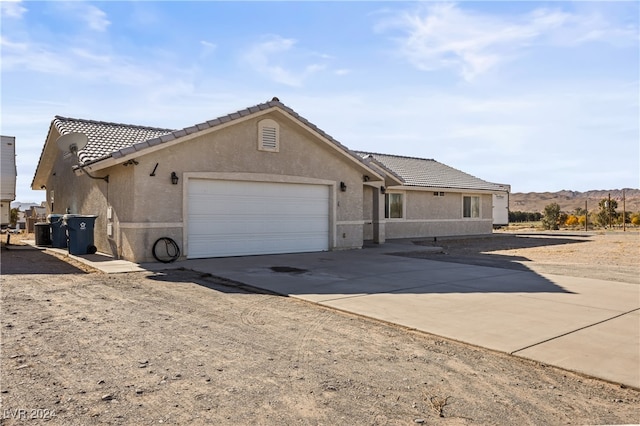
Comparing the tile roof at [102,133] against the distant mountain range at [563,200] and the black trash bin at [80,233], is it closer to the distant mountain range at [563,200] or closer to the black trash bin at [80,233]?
the black trash bin at [80,233]

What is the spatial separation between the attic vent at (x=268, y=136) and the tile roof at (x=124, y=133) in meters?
0.55

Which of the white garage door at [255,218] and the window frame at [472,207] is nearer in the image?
the white garage door at [255,218]

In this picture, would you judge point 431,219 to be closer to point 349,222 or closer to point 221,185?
point 349,222

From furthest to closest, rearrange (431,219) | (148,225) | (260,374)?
(431,219) < (148,225) < (260,374)

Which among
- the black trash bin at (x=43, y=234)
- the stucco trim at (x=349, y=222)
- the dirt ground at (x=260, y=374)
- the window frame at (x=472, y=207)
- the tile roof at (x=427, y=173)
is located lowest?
the dirt ground at (x=260, y=374)

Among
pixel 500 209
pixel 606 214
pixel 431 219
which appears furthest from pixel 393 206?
pixel 606 214

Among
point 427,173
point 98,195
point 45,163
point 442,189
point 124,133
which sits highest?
point 124,133

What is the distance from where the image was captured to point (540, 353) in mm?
5246

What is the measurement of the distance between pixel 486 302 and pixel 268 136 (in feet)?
29.9

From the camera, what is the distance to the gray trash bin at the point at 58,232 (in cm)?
1745

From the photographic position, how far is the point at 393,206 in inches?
920

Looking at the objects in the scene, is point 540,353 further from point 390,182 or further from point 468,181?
point 468,181

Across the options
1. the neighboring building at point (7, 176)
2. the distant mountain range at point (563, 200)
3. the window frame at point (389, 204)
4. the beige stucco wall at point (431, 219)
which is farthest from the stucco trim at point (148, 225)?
the distant mountain range at point (563, 200)

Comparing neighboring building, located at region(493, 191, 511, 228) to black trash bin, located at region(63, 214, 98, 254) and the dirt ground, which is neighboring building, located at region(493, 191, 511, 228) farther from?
the dirt ground
